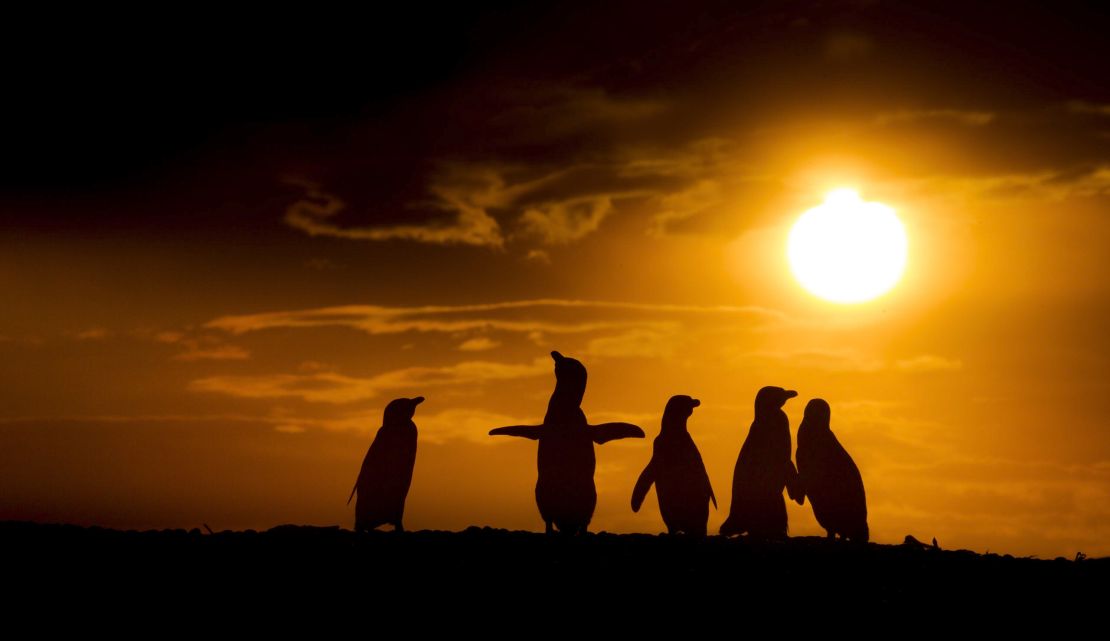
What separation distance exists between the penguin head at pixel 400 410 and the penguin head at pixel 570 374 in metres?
2.67

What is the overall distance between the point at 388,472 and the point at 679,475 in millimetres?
4513

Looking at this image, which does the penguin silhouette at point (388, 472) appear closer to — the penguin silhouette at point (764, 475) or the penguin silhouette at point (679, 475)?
the penguin silhouette at point (679, 475)

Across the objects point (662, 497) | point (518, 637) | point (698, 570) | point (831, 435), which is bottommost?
point (518, 637)

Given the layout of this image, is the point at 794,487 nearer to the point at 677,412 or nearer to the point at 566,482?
the point at 677,412

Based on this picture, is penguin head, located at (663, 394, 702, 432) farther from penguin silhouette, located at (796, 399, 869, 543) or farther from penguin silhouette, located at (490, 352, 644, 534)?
penguin silhouette, located at (796, 399, 869, 543)

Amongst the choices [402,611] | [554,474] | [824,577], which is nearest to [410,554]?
[402,611]

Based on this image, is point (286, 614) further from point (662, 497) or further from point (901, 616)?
point (662, 497)

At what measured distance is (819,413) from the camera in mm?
19141

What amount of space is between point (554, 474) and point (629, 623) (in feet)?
23.9

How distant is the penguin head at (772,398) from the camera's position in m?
19.0

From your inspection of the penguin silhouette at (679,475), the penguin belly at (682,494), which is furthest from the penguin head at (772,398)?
the penguin belly at (682,494)

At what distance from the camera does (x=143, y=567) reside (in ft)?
38.4

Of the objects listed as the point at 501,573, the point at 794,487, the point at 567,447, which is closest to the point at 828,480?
the point at 794,487

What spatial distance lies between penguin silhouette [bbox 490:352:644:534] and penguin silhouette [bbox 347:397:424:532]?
1.71 m
